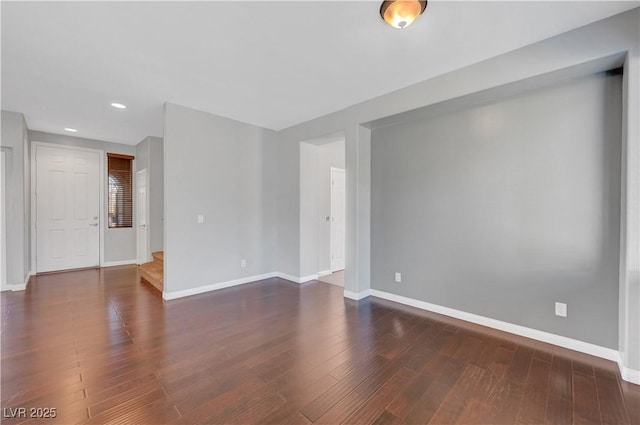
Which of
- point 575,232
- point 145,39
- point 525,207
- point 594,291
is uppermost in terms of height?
point 145,39

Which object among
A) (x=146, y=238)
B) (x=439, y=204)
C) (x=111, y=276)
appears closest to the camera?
(x=439, y=204)

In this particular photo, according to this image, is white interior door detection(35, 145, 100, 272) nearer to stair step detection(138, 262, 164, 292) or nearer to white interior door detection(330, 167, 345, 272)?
stair step detection(138, 262, 164, 292)

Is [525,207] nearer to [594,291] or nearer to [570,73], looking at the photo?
[594,291]

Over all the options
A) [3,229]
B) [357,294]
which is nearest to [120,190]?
[3,229]

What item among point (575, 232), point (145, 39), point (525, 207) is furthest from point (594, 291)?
point (145, 39)

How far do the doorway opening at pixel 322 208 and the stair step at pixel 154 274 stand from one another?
2.16 m

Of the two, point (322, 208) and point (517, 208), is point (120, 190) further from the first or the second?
point (517, 208)

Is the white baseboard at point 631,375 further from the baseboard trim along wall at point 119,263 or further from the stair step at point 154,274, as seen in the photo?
the baseboard trim along wall at point 119,263

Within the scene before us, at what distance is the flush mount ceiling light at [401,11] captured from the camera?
1.85 meters

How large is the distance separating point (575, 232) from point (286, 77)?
3.12 meters

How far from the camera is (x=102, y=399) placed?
1.78 meters

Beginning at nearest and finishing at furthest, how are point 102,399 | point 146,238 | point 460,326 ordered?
point 102,399
point 460,326
point 146,238

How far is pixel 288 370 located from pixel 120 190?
596cm

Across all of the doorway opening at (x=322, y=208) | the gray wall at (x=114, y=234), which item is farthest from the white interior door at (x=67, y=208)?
the doorway opening at (x=322, y=208)
